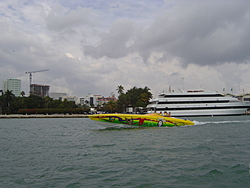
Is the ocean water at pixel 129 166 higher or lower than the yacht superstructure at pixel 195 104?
lower

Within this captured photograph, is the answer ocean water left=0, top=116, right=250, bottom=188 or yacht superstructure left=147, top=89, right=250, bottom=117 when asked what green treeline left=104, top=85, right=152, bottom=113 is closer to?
yacht superstructure left=147, top=89, right=250, bottom=117

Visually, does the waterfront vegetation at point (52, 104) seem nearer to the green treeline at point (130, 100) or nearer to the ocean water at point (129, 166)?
the green treeline at point (130, 100)

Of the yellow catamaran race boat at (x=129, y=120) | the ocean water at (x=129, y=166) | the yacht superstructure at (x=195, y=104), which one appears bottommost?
the ocean water at (x=129, y=166)

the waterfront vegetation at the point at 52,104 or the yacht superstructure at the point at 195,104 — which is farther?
the waterfront vegetation at the point at 52,104

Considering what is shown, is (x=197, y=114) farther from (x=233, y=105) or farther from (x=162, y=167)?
(x=162, y=167)

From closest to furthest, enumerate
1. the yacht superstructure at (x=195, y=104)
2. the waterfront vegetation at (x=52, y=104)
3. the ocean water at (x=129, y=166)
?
the ocean water at (x=129, y=166), the yacht superstructure at (x=195, y=104), the waterfront vegetation at (x=52, y=104)

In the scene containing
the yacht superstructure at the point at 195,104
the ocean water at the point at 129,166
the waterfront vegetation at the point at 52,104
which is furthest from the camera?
the waterfront vegetation at the point at 52,104

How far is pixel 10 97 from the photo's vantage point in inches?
3711

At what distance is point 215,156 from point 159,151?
8.53ft

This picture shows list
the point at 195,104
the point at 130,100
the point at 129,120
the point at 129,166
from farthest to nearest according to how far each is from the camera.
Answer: the point at 130,100 < the point at 195,104 < the point at 129,120 < the point at 129,166

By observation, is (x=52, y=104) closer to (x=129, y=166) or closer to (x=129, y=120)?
(x=129, y=120)

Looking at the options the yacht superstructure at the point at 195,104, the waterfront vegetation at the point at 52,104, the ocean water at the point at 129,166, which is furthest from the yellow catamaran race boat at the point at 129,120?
the waterfront vegetation at the point at 52,104

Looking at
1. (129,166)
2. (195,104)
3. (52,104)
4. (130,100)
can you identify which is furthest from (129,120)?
(52,104)

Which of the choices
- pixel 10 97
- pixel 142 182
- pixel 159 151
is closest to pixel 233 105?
pixel 159 151
